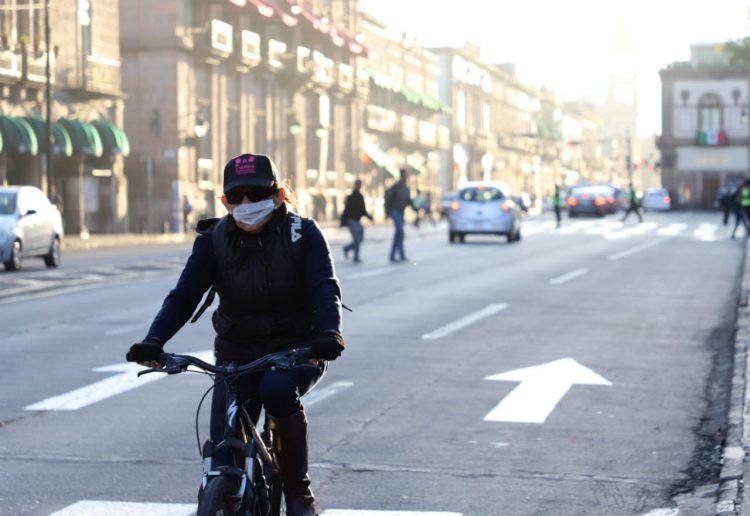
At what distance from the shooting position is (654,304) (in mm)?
19094

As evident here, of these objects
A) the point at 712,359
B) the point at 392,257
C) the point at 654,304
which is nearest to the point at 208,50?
the point at 392,257

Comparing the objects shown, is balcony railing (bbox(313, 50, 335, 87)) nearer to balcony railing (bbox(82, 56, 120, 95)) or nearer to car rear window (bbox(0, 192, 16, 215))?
balcony railing (bbox(82, 56, 120, 95))

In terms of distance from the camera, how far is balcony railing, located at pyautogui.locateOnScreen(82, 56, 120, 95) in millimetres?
48906

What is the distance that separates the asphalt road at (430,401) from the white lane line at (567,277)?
86cm

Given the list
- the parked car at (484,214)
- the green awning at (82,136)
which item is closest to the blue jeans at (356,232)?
the parked car at (484,214)

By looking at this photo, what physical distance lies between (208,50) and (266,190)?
53.2 metres

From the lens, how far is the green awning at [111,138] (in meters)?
49.4

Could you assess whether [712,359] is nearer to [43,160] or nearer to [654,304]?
[654,304]

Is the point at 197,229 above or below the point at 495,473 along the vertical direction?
above

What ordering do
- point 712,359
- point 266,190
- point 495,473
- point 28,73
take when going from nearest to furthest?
point 266,190 → point 495,473 → point 712,359 → point 28,73

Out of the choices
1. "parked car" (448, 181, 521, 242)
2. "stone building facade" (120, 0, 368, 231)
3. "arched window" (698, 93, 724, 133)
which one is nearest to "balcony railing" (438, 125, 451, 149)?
"arched window" (698, 93, 724, 133)

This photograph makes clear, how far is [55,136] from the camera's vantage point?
4566 centimetres

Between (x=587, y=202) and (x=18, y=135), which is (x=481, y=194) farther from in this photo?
(x=587, y=202)

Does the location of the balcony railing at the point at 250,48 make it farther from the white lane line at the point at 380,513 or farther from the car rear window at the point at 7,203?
the white lane line at the point at 380,513
